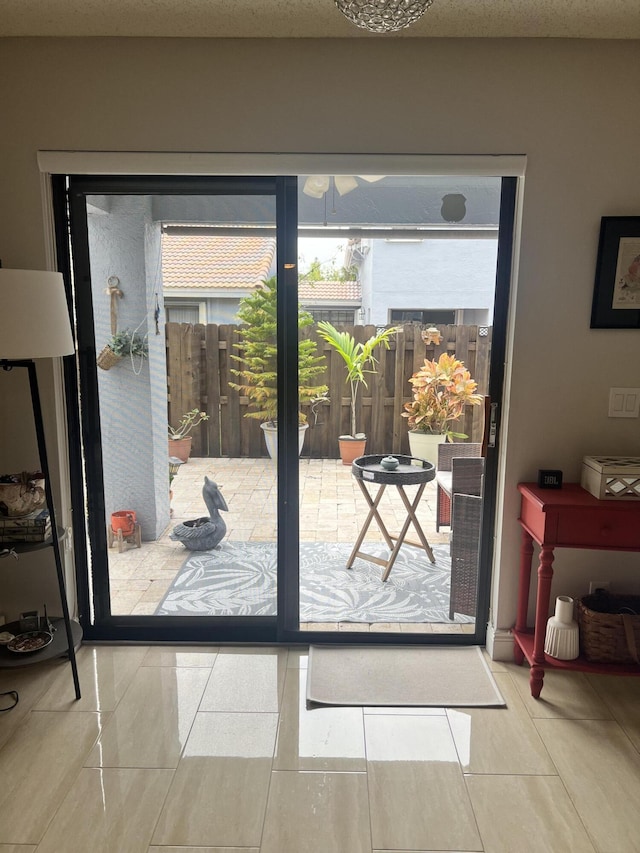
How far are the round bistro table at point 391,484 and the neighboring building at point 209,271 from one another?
1144 mm

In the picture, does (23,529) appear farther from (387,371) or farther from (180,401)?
(387,371)

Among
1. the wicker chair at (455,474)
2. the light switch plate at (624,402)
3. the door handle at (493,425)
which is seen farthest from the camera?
the wicker chair at (455,474)

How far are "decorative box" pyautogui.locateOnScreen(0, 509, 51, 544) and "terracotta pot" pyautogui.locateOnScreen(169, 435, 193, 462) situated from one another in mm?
658

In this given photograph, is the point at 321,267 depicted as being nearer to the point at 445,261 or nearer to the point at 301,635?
the point at 445,261

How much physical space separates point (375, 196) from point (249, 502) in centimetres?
157

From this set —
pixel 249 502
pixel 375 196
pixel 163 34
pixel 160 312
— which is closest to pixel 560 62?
pixel 375 196

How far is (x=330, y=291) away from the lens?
2959 mm

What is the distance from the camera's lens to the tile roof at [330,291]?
9.30 feet

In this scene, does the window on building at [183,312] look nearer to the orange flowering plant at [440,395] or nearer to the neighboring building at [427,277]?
the neighboring building at [427,277]

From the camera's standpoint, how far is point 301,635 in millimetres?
2898

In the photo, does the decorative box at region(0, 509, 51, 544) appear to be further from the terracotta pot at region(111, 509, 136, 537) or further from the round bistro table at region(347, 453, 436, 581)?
the round bistro table at region(347, 453, 436, 581)

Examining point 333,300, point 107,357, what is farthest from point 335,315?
point 107,357

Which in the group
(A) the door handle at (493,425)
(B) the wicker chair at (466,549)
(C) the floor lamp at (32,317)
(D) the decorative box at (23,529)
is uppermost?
(C) the floor lamp at (32,317)

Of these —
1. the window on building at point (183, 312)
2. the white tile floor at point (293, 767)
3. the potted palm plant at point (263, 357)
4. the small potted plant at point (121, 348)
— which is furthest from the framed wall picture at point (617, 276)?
the small potted plant at point (121, 348)
